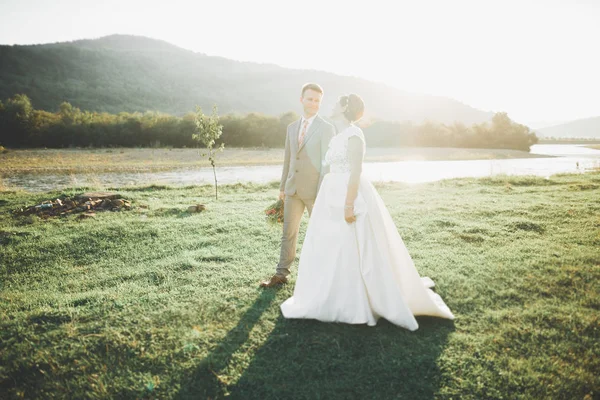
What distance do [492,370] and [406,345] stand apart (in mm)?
838

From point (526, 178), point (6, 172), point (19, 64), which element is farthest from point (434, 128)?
point (19, 64)

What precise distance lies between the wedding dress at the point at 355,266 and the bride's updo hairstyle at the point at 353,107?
171mm

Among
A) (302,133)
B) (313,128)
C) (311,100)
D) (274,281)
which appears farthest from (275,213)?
(311,100)

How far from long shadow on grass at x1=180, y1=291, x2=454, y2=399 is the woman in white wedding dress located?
0.17 meters

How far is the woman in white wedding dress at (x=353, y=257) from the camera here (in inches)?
154

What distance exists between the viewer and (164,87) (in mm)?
143125

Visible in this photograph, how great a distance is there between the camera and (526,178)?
17797mm

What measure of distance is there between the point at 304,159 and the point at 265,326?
2428mm

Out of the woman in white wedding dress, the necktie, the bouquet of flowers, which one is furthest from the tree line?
the woman in white wedding dress

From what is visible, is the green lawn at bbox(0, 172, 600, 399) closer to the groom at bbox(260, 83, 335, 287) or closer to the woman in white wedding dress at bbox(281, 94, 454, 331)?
the woman in white wedding dress at bbox(281, 94, 454, 331)

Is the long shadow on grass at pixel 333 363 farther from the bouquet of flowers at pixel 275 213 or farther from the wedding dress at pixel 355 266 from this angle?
the bouquet of flowers at pixel 275 213

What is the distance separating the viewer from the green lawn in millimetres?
3172

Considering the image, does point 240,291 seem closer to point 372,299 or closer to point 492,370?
point 372,299

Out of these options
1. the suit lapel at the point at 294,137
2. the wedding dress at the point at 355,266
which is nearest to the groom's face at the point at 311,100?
the suit lapel at the point at 294,137
